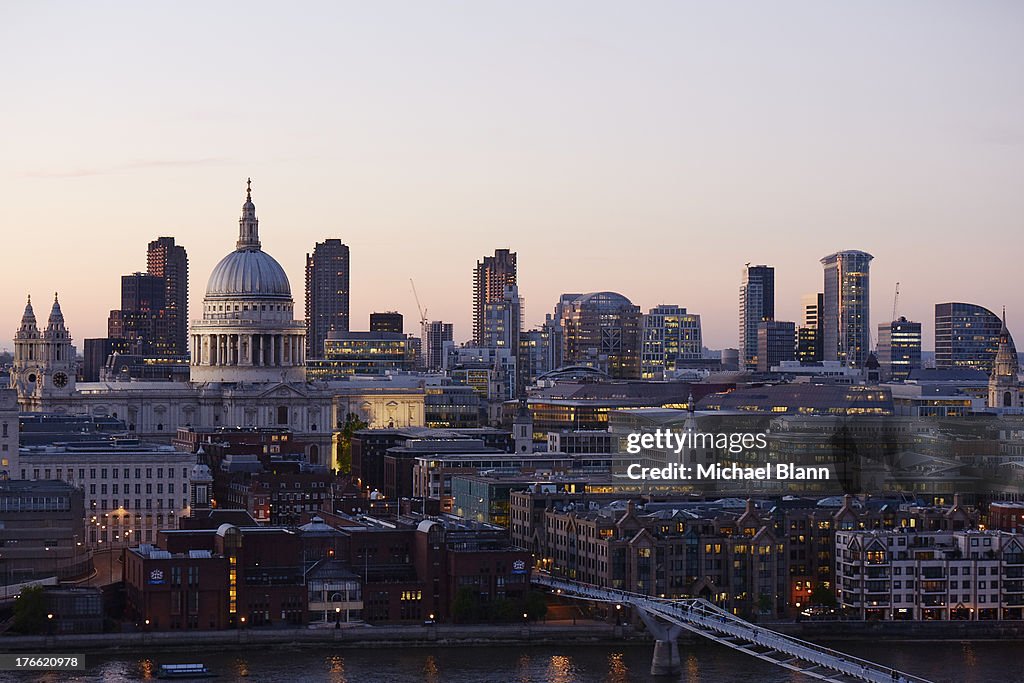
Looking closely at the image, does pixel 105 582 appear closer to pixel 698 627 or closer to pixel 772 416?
pixel 698 627

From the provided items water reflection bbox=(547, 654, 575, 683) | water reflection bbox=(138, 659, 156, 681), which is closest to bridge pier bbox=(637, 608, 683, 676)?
water reflection bbox=(547, 654, 575, 683)

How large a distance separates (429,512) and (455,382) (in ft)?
271

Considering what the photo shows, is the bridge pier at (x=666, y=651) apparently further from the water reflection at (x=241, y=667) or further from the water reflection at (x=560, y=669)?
the water reflection at (x=241, y=667)

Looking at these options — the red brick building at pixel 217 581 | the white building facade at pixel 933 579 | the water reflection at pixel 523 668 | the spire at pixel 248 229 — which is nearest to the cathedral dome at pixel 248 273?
the spire at pixel 248 229

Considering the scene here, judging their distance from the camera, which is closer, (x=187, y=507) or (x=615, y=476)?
(x=187, y=507)

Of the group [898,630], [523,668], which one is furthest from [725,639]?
[898,630]

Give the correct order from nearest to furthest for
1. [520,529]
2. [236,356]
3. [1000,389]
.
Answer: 1. [520,529]
2. [236,356]
3. [1000,389]

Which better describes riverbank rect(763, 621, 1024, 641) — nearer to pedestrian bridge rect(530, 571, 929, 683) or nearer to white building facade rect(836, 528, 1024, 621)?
white building facade rect(836, 528, 1024, 621)

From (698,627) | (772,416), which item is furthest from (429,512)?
(772,416)

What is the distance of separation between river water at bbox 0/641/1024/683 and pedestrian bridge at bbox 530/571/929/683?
2.44 ft

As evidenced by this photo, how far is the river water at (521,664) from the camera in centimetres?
7256

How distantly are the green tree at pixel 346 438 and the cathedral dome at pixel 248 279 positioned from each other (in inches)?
348

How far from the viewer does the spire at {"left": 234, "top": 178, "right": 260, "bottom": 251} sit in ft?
497

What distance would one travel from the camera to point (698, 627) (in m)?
75.6
